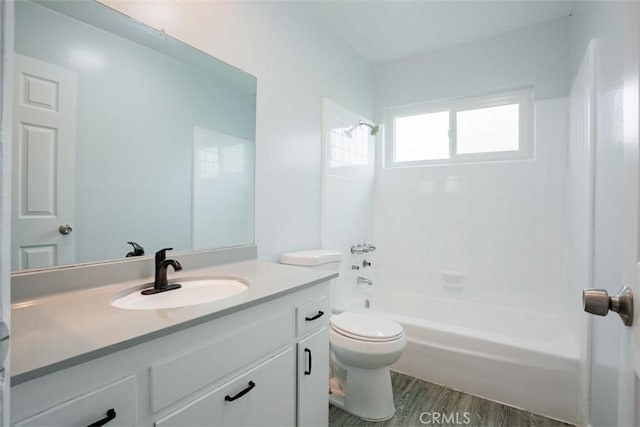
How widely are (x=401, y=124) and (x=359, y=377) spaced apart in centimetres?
222

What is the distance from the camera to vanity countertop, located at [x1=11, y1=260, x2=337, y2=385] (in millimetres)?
554

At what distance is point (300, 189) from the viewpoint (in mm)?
2014

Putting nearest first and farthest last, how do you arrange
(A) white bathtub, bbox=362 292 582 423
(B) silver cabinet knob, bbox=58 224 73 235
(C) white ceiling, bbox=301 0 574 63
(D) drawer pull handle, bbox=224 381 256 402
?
(D) drawer pull handle, bbox=224 381 256 402
(B) silver cabinet knob, bbox=58 224 73 235
(A) white bathtub, bbox=362 292 582 423
(C) white ceiling, bbox=301 0 574 63

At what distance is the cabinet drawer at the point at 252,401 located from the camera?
791 mm

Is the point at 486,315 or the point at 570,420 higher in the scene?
the point at 486,315

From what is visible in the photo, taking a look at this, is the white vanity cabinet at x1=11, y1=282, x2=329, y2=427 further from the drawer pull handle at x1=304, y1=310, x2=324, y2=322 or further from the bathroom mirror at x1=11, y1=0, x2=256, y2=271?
the bathroom mirror at x1=11, y1=0, x2=256, y2=271

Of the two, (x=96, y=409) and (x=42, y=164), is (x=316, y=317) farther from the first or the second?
(x=42, y=164)

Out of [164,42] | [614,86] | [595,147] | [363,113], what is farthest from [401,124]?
[164,42]

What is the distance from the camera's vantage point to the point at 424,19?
2.21 meters

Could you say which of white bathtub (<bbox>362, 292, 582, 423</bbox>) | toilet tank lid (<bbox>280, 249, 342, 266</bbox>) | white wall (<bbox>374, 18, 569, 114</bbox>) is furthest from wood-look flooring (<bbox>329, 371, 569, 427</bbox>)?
white wall (<bbox>374, 18, 569, 114</bbox>)

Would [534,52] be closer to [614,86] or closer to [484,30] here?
[484,30]

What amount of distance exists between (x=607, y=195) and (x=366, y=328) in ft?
4.02

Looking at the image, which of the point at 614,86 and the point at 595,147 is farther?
the point at 595,147

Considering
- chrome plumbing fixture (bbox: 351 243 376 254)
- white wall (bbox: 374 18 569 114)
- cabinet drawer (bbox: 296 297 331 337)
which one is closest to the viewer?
cabinet drawer (bbox: 296 297 331 337)
